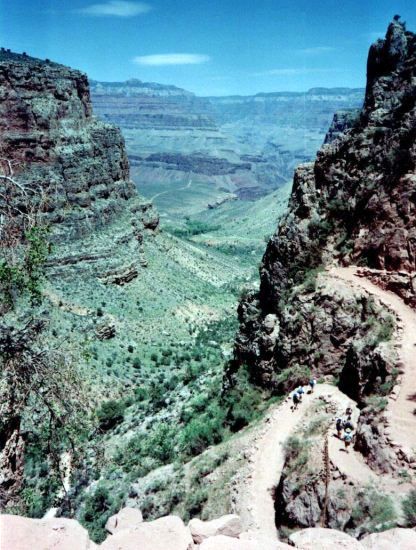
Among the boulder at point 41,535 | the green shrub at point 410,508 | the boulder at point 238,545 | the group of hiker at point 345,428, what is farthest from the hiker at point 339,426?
the boulder at point 41,535

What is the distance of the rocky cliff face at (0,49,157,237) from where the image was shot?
51000 mm

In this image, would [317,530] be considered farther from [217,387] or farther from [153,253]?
[153,253]

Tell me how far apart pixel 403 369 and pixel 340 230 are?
968cm

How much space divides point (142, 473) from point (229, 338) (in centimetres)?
2844

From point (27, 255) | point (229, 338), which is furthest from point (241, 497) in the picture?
point (229, 338)

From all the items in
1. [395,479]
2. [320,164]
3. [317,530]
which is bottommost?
[395,479]

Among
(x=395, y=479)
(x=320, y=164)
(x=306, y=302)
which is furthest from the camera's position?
(x=320, y=164)

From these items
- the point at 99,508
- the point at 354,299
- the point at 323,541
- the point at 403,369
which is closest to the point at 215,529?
→ the point at 323,541

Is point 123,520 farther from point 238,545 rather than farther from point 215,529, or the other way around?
point 238,545

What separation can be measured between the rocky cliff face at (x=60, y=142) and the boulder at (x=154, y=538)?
141 feet

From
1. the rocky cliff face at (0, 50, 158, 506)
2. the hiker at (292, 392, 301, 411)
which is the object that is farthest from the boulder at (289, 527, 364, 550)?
the rocky cliff face at (0, 50, 158, 506)

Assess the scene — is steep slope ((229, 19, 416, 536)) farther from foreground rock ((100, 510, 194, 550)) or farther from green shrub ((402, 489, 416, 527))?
foreground rock ((100, 510, 194, 550))

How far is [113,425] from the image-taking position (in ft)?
111

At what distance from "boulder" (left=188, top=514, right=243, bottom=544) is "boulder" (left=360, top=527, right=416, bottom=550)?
2314 millimetres
